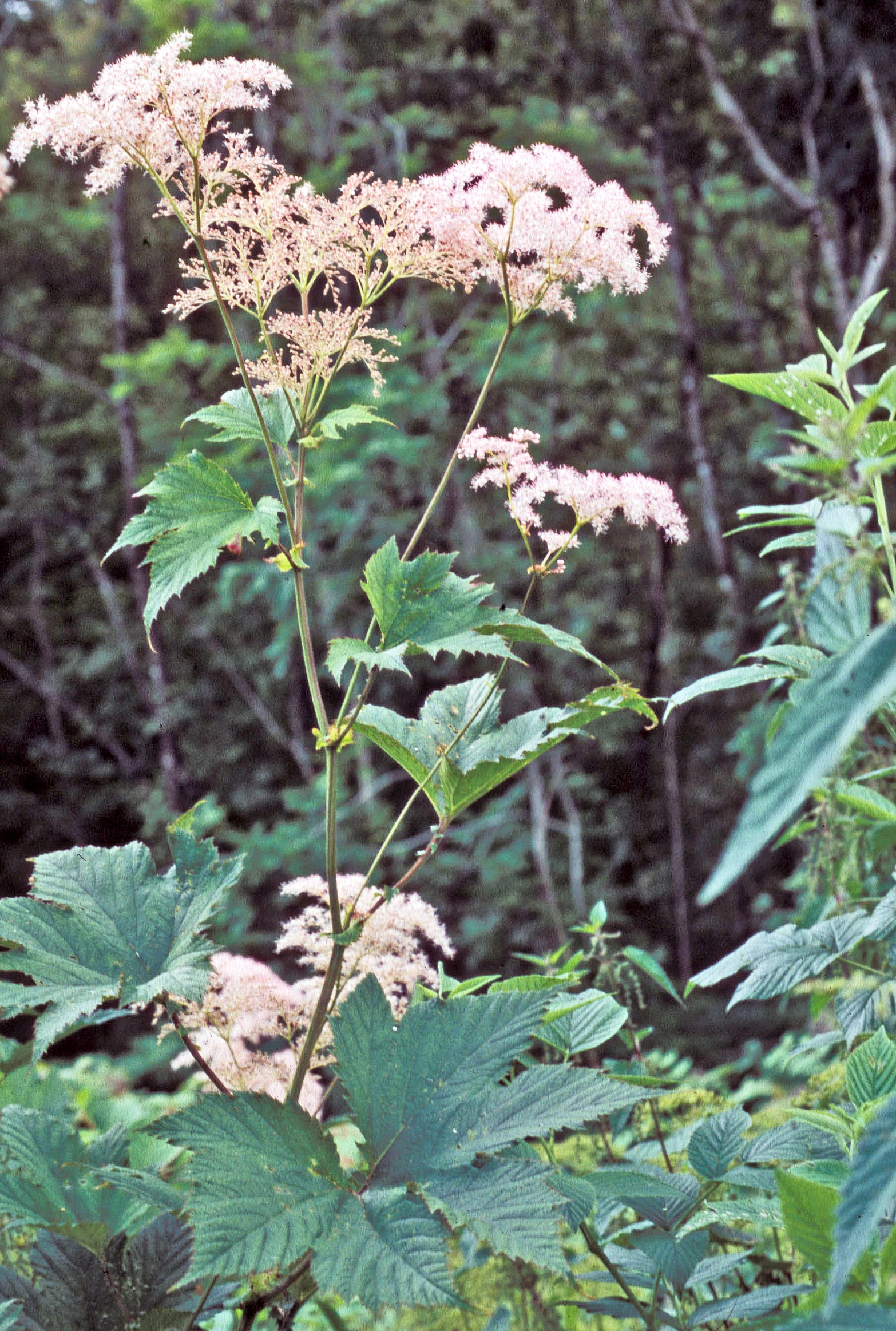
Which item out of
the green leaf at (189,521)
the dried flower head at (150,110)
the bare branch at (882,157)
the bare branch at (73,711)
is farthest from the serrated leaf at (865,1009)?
the bare branch at (73,711)

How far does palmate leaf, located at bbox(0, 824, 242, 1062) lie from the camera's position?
1.84 ft

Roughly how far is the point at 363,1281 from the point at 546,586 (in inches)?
183

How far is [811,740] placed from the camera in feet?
1.04

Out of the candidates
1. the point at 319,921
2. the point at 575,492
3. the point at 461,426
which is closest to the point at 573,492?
the point at 575,492

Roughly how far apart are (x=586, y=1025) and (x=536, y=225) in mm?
573

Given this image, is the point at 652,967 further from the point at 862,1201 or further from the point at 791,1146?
the point at 862,1201

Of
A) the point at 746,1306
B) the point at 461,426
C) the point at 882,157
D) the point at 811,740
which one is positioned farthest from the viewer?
the point at 461,426

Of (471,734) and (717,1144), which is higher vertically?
(471,734)

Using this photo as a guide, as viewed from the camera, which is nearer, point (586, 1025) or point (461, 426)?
point (586, 1025)

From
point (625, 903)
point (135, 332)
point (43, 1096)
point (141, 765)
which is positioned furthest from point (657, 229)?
point (135, 332)

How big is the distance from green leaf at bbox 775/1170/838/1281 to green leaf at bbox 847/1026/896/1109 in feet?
0.56

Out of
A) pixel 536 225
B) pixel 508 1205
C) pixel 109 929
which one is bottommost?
pixel 508 1205

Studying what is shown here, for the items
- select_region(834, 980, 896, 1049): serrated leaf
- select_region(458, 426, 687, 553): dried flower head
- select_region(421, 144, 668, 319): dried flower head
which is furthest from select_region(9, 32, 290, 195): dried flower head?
select_region(834, 980, 896, 1049): serrated leaf

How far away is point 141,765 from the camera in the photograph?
5.35 m
